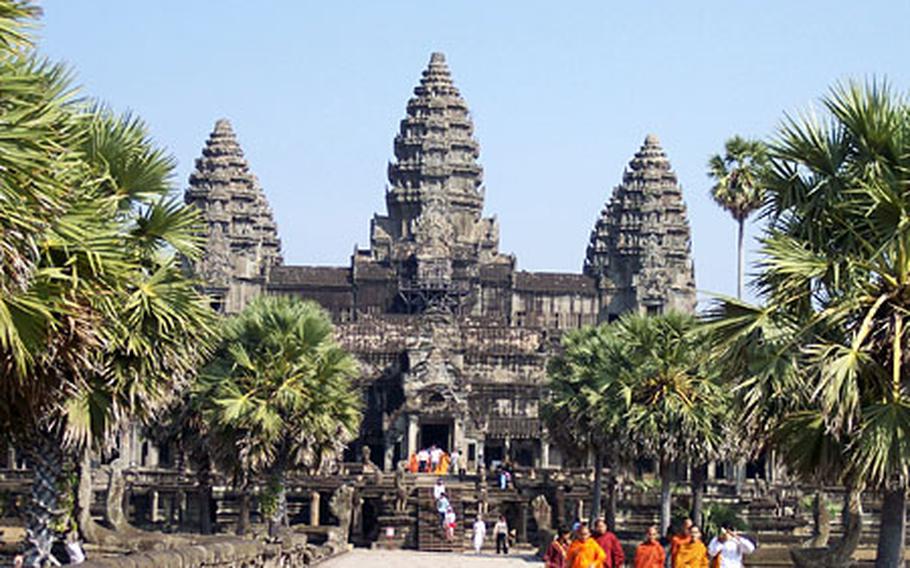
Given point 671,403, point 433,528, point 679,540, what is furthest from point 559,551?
point 433,528

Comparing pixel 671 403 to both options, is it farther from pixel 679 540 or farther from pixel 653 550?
pixel 653 550

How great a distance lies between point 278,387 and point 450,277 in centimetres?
8018

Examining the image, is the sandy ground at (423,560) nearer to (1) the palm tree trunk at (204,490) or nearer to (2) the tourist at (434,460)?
(1) the palm tree trunk at (204,490)

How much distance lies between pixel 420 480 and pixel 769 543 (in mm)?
28588

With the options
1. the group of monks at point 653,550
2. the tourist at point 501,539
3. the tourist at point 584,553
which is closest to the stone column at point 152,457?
the tourist at point 501,539

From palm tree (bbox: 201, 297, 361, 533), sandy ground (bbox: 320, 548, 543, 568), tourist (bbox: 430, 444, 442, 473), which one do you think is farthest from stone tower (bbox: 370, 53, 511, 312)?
palm tree (bbox: 201, 297, 361, 533)

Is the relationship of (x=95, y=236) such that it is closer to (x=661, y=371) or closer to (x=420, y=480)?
(x=661, y=371)

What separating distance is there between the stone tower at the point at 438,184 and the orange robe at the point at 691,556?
102421 millimetres

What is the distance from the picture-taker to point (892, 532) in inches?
909

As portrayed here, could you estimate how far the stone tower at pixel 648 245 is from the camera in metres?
127

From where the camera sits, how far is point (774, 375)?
22.2 m

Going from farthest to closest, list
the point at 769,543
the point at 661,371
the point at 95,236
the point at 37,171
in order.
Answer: the point at 769,543 → the point at 661,371 → the point at 95,236 → the point at 37,171

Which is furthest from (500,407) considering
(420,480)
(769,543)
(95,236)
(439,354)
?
(95,236)

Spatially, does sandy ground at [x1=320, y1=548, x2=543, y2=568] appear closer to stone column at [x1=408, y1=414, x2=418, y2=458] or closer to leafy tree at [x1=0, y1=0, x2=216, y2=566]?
leafy tree at [x1=0, y1=0, x2=216, y2=566]
